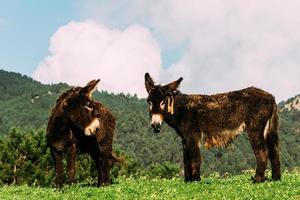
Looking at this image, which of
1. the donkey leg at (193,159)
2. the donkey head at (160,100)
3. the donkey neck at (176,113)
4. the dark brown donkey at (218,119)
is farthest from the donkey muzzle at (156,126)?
the donkey leg at (193,159)

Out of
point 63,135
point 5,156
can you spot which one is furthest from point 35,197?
point 5,156

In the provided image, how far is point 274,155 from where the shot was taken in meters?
18.5

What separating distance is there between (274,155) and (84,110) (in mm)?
7133

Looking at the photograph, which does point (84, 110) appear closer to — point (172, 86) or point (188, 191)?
point (172, 86)

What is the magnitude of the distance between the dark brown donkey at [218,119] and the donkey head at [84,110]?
86.1 inches

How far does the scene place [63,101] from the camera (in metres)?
19.0

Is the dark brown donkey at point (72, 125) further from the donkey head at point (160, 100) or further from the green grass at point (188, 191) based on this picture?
the donkey head at point (160, 100)

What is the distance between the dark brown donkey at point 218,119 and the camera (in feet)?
58.7

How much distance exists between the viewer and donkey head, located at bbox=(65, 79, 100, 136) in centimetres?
1870

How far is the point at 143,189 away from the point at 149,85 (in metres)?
3.76

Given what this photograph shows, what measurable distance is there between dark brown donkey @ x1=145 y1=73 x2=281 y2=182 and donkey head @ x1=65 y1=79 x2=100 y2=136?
219cm

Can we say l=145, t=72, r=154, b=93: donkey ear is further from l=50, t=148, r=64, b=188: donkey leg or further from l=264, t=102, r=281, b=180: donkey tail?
l=264, t=102, r=281, b=180: donkey tail

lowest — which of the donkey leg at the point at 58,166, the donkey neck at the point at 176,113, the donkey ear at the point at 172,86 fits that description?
the donkey leg at the point at 58,166

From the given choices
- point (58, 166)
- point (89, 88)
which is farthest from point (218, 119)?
point (58, 166)
